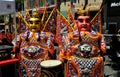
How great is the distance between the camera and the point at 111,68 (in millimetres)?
10336

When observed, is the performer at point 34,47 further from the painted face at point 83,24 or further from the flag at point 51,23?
the painted face at point 83,24

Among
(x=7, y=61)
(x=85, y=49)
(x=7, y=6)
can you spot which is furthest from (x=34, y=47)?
(x=85, y=49)

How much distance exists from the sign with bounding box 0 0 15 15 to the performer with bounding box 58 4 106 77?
1.65 meters

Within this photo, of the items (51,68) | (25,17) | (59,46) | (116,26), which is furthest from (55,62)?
(116,26)

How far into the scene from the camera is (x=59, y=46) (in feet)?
24.0

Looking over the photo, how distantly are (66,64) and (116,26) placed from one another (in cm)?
1070

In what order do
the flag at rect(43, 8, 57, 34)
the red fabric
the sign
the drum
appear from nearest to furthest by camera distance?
the drum < the red fabric < the sign < the flag at rect(43, 8, 57, 34)

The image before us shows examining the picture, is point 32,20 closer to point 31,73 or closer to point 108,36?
point 31,73

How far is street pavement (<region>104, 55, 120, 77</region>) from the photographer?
9.33m

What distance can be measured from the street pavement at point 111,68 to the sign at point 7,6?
136 inches

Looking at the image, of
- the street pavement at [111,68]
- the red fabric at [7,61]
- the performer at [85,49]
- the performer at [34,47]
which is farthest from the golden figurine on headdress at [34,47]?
the street pavement at [111,68]

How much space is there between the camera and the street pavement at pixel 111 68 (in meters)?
9.33

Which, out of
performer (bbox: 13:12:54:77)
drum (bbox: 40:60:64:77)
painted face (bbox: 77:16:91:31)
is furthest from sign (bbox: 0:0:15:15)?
painted face (bbox: 77:16:91:31)

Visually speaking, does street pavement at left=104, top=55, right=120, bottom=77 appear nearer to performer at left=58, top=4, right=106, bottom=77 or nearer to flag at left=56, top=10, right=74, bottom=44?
flag at left=56, top=10, right=74, bottom=44
